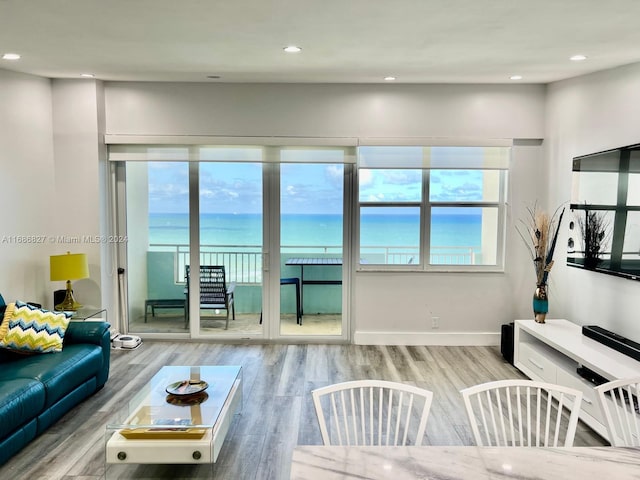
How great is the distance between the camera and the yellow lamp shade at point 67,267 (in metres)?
4.35

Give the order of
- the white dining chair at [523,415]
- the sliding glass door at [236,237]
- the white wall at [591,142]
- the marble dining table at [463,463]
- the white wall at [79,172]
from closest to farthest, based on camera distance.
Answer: the marble dining table at [463,463]
the white dining chair at [523,415]
the white wall at [591,142]
the white wall at [79,172]
the sliding glass door at [236,237]

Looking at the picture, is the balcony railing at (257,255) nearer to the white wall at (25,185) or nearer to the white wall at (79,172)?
the white wall at (79,172)

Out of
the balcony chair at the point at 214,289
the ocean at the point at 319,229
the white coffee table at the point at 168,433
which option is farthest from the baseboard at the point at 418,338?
the white coffee table at the point at 168,433

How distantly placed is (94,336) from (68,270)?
39.6 inches

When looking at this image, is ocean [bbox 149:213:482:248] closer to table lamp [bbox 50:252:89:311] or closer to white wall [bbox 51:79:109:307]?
white wall [bbox 51:79:109:307]

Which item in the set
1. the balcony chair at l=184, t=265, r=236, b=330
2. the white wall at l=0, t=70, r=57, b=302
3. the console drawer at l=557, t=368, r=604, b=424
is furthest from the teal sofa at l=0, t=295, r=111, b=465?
the console drawer at l=557, t=368, r=604, b=424

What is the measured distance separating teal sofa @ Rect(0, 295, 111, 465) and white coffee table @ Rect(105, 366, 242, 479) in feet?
1.93

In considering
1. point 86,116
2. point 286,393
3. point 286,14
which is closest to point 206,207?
point 86,116

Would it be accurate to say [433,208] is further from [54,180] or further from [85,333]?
[54,180]

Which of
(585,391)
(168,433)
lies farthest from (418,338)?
(168,433)

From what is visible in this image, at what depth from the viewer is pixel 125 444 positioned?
2455mm

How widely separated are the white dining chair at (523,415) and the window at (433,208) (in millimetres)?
1646

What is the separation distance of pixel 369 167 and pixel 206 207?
1837mm

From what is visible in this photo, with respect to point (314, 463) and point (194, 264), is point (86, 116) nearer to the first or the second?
point (194, 264)
